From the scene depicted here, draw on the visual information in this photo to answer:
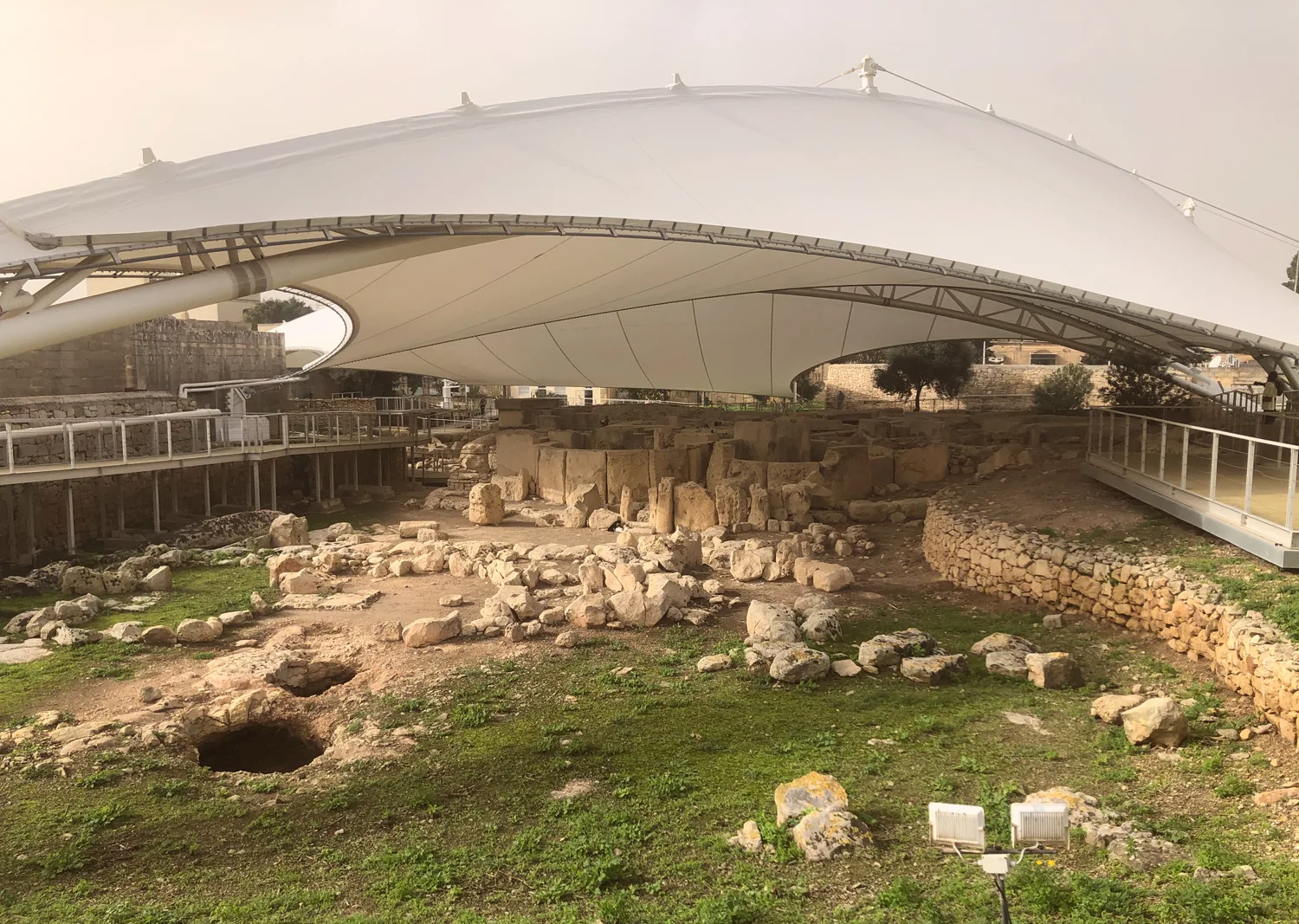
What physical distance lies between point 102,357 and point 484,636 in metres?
18.0

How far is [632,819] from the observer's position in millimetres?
6559

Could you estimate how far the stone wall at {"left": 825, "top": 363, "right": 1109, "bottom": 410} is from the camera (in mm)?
35125

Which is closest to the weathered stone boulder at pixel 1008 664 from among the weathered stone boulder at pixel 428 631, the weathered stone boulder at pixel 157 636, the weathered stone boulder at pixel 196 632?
the weathered stone boulder at pixel 428 631

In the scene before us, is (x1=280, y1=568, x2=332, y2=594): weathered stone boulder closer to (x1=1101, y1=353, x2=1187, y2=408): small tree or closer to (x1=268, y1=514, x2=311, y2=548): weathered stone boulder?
(x1=268, y1=514, x2=311, y2=548): weathered stone boulder

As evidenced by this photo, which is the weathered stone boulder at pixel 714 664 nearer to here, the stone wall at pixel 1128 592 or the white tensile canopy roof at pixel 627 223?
the stone wall at pixel 1128 592

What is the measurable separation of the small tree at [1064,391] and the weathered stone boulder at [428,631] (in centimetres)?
2303

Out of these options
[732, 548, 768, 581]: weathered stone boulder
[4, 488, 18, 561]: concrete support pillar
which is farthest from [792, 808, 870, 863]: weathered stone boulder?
[4, 488, 18, 561]: concrete support pillar

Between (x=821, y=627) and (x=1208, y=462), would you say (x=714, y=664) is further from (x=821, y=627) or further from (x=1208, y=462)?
(x=1208, y=462)

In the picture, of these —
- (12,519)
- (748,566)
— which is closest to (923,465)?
(748,566)

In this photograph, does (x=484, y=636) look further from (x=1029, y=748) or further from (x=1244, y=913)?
(x=1244, y=913)

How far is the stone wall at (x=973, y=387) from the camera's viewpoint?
35125 millimetres

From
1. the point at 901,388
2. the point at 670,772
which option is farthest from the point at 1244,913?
the point at 901,388

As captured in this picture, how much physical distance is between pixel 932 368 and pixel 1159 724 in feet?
91.2

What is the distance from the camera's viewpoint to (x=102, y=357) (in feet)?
77.0
